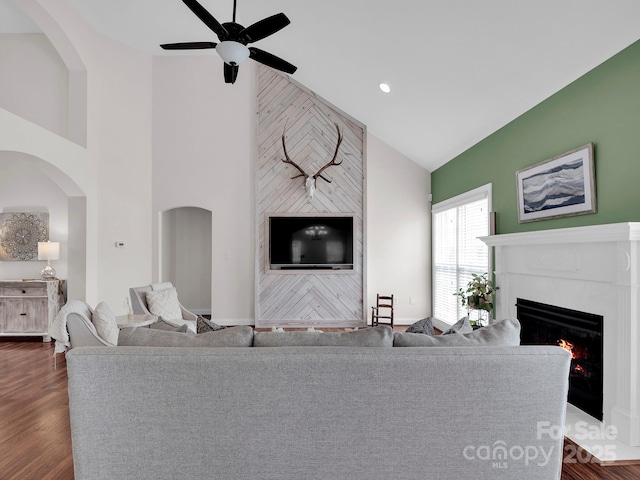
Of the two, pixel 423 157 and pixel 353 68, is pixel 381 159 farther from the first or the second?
pixel 353 68

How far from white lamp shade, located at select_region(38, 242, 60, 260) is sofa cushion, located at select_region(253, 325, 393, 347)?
499 centimetres

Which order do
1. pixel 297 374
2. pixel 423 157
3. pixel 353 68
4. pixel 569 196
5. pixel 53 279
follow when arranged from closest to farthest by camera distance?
pixel 297 374
pixel 569 196
pixel 353 68
pixel 53 279
pixel 423 157

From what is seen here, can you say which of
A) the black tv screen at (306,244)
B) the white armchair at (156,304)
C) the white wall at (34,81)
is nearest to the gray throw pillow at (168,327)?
the white armchair at (156,304)

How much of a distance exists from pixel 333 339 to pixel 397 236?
474cm

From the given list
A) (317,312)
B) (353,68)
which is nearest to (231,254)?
(317,312)

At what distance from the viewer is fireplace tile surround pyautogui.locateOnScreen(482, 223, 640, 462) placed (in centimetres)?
235

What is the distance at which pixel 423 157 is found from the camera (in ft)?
19.8

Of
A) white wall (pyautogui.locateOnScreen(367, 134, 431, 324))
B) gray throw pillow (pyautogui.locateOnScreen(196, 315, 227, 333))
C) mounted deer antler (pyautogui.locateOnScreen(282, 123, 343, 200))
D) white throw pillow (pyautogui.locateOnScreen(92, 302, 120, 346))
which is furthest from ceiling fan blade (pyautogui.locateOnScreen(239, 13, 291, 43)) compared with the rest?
white wall (pyautogui.locateOnScreen(367, 134, 431, 324))

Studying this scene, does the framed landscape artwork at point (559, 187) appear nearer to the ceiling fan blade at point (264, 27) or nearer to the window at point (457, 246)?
the window at point (457, 246)

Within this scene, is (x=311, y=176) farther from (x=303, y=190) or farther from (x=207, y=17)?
(x=207, y=17)

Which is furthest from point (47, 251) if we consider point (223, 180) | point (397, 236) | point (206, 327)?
point (397, 236)

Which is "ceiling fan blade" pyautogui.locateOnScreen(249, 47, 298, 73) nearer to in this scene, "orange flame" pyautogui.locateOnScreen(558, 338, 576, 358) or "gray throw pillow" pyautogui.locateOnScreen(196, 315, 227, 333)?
"gray throw pillow" pyautogui.locateOnScreen(196, 315, 227, 333)

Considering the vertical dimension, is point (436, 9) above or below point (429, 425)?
above

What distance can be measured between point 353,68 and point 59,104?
4.23m
